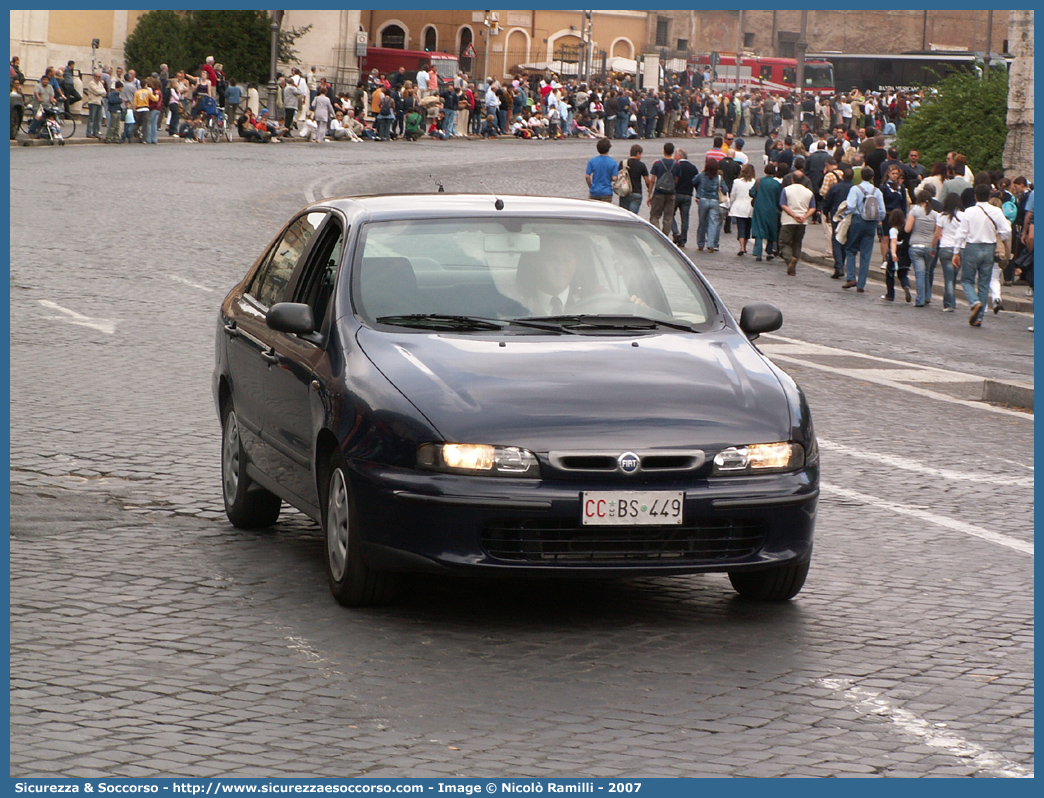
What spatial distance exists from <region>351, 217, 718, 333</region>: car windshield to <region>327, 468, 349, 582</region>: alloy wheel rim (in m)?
0.74

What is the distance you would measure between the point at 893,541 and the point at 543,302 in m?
2.26

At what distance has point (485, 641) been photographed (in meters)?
6.18

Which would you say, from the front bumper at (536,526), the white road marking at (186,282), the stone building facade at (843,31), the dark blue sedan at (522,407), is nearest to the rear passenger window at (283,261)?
the dark blue sedan at (522,407)

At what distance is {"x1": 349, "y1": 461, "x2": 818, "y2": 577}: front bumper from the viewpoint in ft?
19.9

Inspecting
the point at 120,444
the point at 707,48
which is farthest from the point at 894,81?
the point at 120,444

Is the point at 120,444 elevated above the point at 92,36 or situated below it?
below

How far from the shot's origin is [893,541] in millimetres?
8273

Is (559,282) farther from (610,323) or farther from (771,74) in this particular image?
(771,74)

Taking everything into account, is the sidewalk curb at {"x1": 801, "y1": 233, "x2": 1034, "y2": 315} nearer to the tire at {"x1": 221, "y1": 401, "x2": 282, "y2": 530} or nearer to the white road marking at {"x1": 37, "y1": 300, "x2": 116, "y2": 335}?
the white road marking at {"x1": 37, "y1": 300, "x2": 116, "y2": 335}

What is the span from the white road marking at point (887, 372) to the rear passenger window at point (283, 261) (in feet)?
24.9

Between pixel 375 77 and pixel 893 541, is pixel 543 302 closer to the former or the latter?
pixel 893 541

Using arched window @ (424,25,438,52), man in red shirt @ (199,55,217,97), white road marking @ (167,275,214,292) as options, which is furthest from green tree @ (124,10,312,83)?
white road marking @ (167,275,214,292)

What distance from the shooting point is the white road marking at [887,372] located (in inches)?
576

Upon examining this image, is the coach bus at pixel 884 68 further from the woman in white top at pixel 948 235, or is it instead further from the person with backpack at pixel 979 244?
the person with backpack at pixel 979 244
